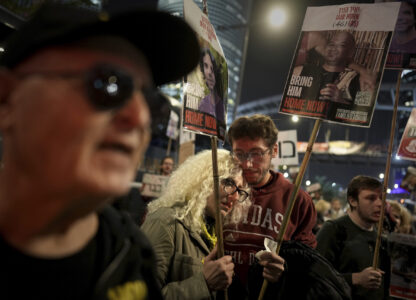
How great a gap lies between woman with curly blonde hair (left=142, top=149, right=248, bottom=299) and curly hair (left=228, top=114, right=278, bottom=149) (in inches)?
14.4

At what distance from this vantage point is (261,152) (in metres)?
3.04

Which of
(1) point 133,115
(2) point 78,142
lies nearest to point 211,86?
(1) point 133,115

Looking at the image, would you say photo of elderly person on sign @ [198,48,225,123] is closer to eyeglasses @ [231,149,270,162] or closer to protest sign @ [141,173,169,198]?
eyeglasses @ [231,149,270,162]

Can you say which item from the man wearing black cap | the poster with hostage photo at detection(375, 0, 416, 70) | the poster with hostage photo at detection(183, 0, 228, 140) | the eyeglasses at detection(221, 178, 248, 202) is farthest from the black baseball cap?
the poster with hostage photo at detection(375, 0, 416, 70)

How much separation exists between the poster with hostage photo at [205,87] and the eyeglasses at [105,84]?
128cm

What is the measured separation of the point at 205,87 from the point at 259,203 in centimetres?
121

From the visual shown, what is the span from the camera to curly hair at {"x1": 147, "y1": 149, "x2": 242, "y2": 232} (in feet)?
8.26

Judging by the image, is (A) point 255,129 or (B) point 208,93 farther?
(A) point 255,129

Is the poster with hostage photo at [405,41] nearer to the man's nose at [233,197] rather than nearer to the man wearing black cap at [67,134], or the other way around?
the man's nose at [233,197]

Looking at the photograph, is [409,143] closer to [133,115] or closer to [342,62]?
[342,62]

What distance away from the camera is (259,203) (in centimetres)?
296

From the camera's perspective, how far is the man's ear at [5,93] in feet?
2.95

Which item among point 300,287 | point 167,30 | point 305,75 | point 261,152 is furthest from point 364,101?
point 167,30

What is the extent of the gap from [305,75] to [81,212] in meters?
2.15
